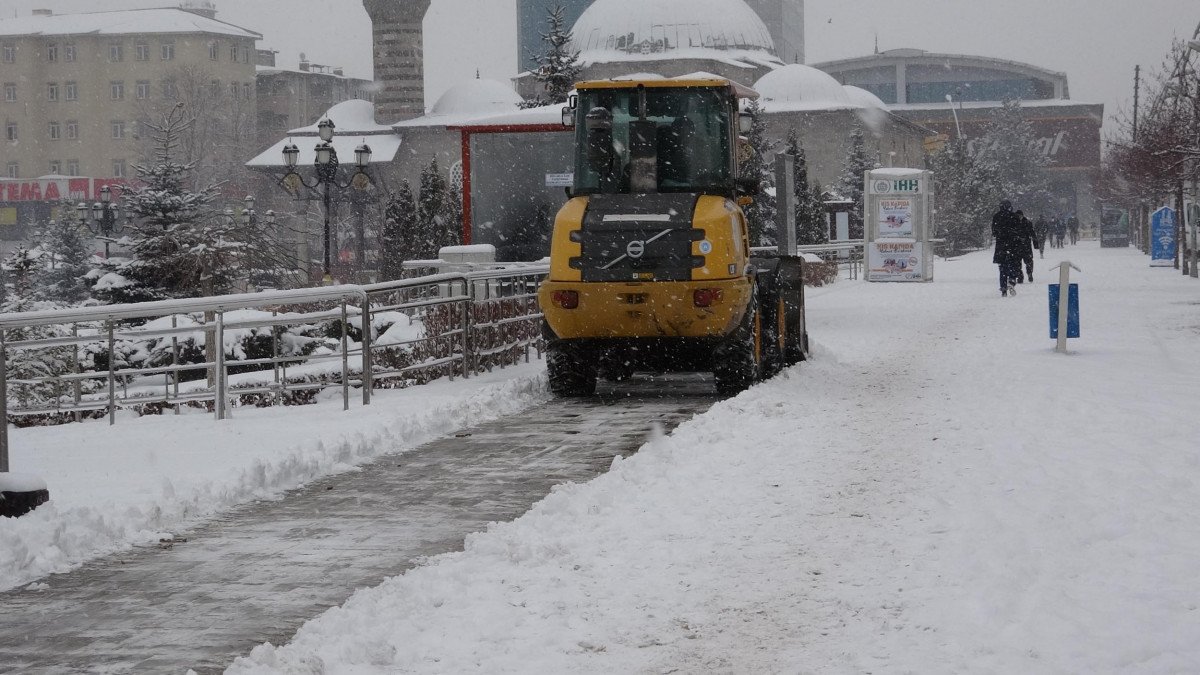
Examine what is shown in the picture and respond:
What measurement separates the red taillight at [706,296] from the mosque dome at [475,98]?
80371 mm

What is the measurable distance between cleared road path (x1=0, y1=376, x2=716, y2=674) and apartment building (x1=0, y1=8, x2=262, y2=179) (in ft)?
391

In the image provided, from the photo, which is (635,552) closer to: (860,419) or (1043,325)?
(860,419)

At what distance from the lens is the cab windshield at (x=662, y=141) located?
14.7 meters

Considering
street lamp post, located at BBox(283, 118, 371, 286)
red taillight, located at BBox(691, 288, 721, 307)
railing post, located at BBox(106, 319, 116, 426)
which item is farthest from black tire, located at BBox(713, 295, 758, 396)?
street lamp post, located at BBox(283, 118, 371, 286)

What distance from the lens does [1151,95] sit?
59031 mm

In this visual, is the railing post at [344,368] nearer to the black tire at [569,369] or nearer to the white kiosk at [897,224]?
the black tire at [569,369]

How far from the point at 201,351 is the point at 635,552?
38.2ft

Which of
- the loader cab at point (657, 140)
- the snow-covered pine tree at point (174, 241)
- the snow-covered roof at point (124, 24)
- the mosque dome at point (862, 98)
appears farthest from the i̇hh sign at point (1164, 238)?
the snow-covered roof at point (124, 24)

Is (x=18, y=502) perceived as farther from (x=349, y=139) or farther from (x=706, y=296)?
(x=349, y=139)

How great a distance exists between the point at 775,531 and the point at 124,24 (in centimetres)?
13213

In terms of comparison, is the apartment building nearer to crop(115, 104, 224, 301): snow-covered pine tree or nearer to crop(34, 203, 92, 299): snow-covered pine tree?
→ crop(34, 203, 92, 299): snow-covered pine tree

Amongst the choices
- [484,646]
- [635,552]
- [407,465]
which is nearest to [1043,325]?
[407,465]

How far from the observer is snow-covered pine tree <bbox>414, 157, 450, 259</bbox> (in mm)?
53028

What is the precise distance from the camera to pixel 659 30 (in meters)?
91.1
